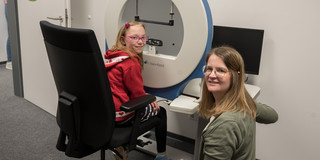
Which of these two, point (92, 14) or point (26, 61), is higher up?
point (92, 14)

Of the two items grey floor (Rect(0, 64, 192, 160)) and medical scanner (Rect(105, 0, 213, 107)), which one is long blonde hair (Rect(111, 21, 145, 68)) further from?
grey floor (Rect(0, 64, 192, 160))

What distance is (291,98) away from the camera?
195cm

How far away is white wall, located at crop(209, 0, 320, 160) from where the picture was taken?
182 cm

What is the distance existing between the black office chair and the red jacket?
135mm

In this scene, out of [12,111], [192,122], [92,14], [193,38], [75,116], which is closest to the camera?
[75,116]

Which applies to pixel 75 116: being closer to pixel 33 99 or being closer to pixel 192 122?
pixel 192 122

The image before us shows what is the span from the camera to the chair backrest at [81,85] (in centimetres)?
118

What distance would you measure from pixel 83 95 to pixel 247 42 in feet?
3.36

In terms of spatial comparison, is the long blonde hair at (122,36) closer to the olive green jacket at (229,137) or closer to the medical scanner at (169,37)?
the medical scanner at (169,37)

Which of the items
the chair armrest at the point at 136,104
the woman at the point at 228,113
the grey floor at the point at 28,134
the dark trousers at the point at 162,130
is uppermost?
the woman at the point at 228,113

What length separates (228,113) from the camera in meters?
1.01

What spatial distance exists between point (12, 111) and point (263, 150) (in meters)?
2.27

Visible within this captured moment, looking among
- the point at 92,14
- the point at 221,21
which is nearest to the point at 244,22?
the point at 221,21

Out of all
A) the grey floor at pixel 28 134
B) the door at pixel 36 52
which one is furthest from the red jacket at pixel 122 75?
the door at pixel 36 52
